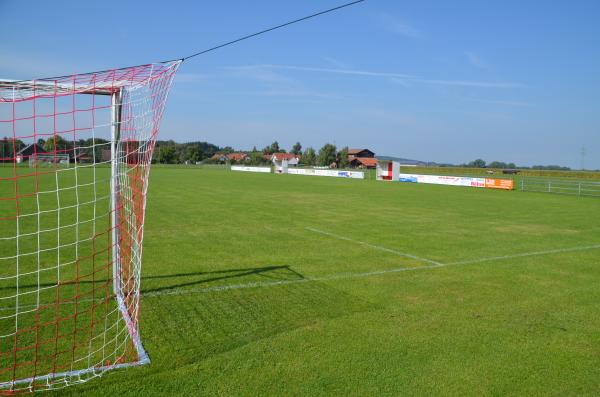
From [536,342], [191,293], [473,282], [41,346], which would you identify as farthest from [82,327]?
[473,282]

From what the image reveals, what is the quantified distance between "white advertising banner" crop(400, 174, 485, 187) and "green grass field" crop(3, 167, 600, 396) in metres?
23.6

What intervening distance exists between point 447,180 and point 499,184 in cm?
499

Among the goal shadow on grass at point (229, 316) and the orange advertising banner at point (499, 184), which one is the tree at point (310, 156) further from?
the goal shadow on grass at point (229, 316)

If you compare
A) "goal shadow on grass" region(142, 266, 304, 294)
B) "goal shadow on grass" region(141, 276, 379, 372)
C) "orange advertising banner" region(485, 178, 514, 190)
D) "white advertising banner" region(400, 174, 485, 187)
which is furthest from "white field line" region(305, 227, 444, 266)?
"white advertising banner" region(400, 174, 485, 187)

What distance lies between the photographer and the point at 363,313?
6.00 metres

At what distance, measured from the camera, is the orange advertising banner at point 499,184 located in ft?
109

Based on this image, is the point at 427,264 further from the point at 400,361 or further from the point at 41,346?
the point at 41,346

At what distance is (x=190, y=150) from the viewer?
100 meters

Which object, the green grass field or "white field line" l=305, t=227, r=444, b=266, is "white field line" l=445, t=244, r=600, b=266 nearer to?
the green grass field

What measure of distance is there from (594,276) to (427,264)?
2.89 meters

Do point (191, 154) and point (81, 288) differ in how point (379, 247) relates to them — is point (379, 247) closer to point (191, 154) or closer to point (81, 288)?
point (81, 288)

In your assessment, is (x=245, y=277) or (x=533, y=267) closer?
(x=245, y=277)

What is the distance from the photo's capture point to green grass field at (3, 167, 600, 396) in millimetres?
4223

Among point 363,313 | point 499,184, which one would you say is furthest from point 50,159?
point 499,184
